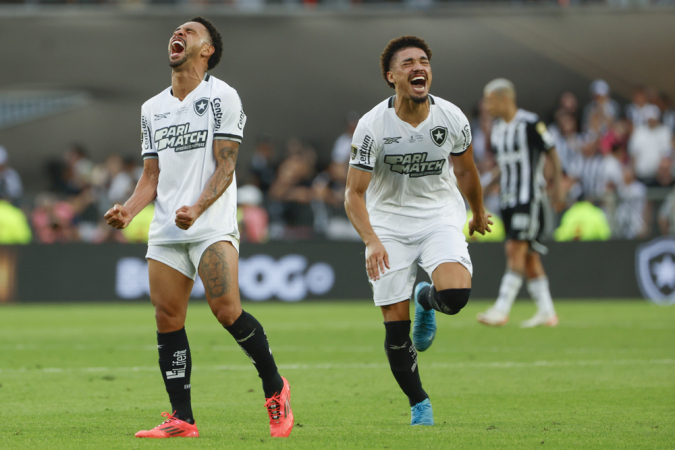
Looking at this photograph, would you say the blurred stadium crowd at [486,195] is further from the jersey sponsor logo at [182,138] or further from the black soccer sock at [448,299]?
the jersey sponsor logo at [182,138]

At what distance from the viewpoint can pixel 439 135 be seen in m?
5.59

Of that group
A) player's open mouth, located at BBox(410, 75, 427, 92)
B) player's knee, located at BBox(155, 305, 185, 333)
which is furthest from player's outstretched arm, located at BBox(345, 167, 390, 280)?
player's knee, located at BBox(155, 305, 185, 333)

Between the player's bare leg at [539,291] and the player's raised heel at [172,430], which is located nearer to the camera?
the player's raised heel at [172,430]

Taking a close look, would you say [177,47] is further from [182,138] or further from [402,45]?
[402,45]

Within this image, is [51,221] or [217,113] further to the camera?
[51,221]

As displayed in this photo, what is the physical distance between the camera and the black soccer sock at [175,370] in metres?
5.21

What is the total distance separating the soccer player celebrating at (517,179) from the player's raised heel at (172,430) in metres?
6.02

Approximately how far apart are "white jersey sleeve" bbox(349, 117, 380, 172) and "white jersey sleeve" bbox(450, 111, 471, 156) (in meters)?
0.53

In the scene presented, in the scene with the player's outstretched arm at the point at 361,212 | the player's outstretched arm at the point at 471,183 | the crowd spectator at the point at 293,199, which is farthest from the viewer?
the crowd spectator at the point at 293,199

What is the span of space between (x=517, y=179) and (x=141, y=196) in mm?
6438

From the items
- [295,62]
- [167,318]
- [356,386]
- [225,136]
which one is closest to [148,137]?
[225,136]

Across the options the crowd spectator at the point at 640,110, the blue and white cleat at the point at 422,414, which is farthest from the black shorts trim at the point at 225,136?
the crowd spectator at the point at 640,110

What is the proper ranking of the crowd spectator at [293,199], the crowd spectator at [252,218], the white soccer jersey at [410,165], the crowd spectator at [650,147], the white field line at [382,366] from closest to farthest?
the white soccer jersey at [410,165] < the white field line at [382,366] < the crowd spectator at [252,218] < the crowd spectator at [293,199] < the crowd spectator at [650,147]

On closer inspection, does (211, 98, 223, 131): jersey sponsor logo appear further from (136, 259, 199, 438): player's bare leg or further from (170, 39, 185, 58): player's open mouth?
(136, 259, 199, 438): player's bare leg
